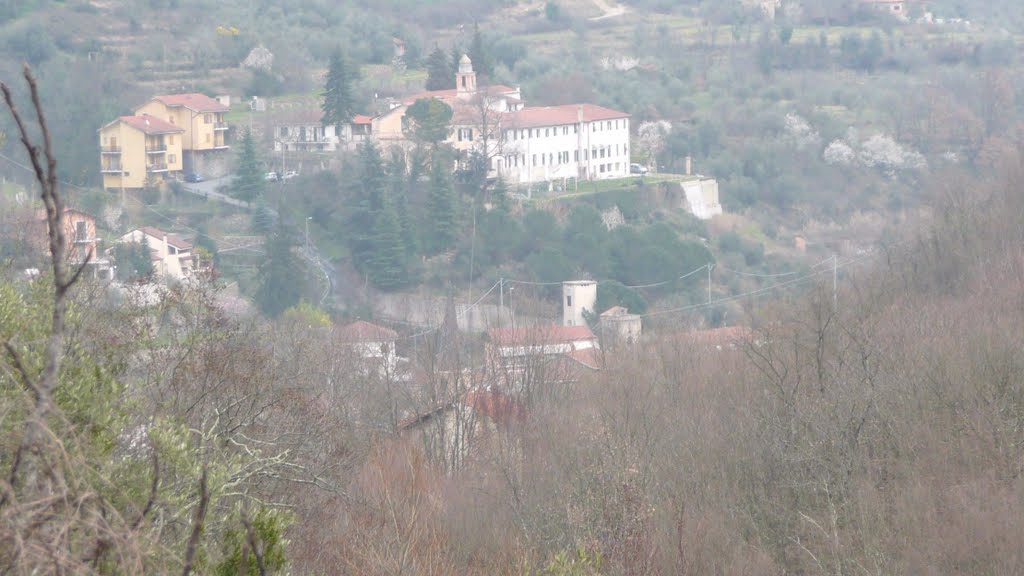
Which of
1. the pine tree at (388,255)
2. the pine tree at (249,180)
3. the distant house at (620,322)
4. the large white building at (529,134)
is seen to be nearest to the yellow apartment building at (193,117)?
the pine tree at (249,180)

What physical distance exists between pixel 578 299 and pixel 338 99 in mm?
12768

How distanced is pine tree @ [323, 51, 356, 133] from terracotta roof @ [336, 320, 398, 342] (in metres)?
16.2

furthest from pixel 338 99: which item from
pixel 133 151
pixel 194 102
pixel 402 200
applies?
pixel 133 151

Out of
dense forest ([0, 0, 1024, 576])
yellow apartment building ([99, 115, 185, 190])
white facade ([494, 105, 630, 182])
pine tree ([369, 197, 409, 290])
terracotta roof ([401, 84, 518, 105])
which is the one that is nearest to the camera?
dense forest ([0, 0, 1024, 576])

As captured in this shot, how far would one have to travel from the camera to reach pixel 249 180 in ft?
117

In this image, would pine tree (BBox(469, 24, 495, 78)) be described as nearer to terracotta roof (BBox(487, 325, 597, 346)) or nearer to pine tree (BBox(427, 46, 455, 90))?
pine tree (BBox(427, 46, 455, 90))

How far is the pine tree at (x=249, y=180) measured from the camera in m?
35.8

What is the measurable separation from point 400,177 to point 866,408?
86.7 ft

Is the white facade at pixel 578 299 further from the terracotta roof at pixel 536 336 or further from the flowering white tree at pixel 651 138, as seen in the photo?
the flowering white tree at pixel 651 138

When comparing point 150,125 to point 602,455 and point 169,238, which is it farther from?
point 602,455

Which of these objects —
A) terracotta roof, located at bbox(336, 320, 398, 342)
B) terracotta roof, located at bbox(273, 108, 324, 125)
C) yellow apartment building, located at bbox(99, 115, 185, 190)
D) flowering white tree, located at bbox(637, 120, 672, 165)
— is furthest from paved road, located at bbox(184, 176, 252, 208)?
flowering white tree, located at bbox(637, 120, 672, 165)

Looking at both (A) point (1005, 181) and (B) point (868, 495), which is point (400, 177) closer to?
(A) point (1005, 181)

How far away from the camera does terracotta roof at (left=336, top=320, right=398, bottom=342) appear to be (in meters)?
21.9

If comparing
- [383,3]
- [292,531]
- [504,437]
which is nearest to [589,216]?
[504,437]
